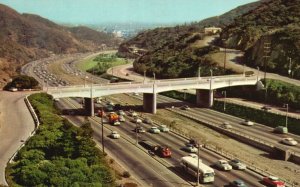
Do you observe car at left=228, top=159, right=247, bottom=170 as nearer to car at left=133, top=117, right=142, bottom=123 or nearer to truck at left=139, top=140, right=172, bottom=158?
truck at left=139, top=140, right=172, bottom=158

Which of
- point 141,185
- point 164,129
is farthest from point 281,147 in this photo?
point 141,185

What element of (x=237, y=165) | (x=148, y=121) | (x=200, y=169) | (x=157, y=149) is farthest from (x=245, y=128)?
(x=200, y=169)

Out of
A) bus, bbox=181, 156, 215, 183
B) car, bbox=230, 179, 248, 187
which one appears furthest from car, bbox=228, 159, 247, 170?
bus, bbox=181, 156, 215, 183

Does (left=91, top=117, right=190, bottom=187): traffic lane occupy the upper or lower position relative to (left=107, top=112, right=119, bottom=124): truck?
lower

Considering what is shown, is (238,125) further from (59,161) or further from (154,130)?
(59,161)

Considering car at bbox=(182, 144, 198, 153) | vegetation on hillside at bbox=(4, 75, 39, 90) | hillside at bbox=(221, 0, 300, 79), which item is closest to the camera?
car at bbox=(182, 144, 198, 153)
